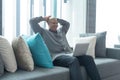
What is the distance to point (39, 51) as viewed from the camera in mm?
2555

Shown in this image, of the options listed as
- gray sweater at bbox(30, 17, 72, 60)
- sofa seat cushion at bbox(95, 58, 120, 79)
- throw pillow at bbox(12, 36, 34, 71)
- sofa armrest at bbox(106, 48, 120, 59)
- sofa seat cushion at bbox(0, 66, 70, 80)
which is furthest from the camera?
sofa armrest at bbox(106, 48, 120, 59)

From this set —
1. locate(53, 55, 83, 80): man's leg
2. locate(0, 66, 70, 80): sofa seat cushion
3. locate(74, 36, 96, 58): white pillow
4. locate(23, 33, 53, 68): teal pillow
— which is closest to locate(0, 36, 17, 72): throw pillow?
locate(0, 66, 70, 80): sofa seat cushion

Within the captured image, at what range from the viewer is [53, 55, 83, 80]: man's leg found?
2602 millimetres

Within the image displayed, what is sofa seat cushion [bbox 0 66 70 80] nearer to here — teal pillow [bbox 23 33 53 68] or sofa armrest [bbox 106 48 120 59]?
teal pillow [bbox 23 33 53 68]

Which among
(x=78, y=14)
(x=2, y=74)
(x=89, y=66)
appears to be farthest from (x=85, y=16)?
(x=2, y=74)

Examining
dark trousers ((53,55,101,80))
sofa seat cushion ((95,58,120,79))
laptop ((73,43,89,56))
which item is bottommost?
sofa seat cushion ((95,58,120,79))

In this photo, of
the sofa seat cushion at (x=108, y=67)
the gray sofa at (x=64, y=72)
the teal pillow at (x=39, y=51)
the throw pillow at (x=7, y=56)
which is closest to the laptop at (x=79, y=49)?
the gray sofa at (x=64, y=72)

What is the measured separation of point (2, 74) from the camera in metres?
2.16

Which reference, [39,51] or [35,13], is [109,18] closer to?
[35,13]

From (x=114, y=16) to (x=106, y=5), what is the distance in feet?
1.05

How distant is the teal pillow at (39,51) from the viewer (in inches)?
100

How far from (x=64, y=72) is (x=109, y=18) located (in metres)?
2.88

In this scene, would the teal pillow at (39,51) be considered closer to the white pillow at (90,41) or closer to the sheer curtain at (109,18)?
the white pillow at (90,41)

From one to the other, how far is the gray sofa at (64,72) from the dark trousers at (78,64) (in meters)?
A: 0.07
